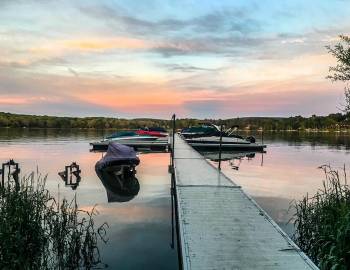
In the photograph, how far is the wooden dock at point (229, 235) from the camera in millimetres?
6559

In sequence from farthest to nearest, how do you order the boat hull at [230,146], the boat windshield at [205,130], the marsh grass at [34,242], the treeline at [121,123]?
the treeline at [121,123] < the boat windshield at [205,130] < the boat hull at [230,146] < the marsh grass at [34,242]

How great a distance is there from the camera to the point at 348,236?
7199 mm

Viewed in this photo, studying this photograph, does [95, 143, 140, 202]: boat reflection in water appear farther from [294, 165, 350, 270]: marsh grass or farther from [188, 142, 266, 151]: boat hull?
[188, 142, 266, 151]: boat hull

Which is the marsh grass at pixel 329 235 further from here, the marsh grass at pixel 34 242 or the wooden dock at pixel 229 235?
the marsh grass at pixel 34 242

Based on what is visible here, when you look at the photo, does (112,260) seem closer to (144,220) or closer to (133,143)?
(144,220)

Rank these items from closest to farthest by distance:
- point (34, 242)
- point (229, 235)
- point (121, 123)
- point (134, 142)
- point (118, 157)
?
1. point (229, 235)
2. point (34, 242)
3. point (118, 157)
4. point (134, 142)
5. point (121, 123)

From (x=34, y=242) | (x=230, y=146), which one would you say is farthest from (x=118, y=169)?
(x=230, y=146)

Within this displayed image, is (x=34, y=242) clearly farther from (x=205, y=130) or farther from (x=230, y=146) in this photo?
(x=205, y=130)

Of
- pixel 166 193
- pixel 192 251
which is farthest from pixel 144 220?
pixel 192 251

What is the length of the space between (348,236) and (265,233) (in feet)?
5.19

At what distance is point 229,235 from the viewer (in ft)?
25.9

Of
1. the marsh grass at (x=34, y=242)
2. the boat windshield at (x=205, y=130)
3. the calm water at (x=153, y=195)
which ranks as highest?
the boat windshield at (x=205, y=130)

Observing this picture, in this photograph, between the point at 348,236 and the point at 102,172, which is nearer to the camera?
the point at 348,236

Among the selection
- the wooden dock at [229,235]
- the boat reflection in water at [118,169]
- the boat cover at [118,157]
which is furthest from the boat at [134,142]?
the wooden dock at [229,235]
